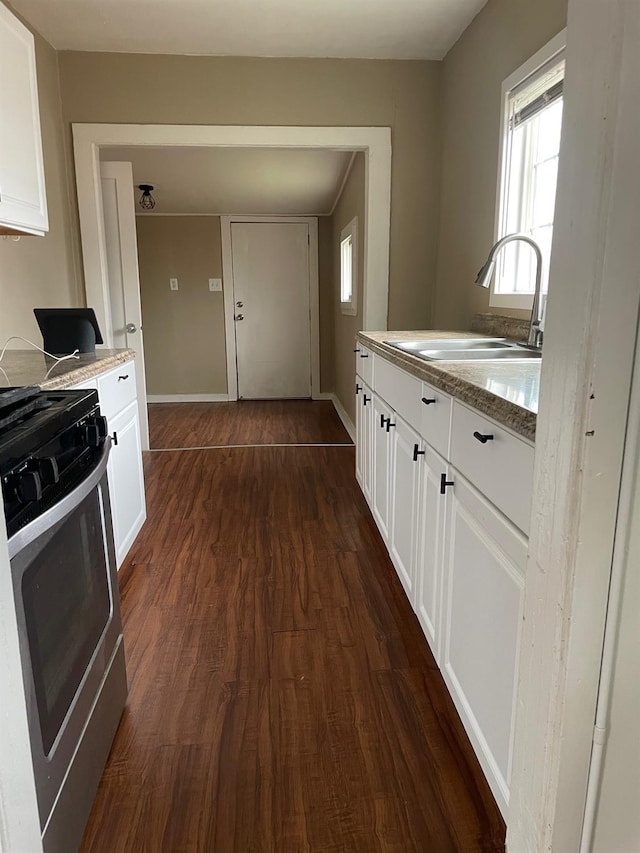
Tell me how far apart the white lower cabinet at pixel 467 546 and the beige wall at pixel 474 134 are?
3.21 feet

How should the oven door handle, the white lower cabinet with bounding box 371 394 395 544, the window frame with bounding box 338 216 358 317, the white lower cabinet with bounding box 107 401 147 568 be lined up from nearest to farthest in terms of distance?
the oven door handle < the white lower cabinet with bounding box 107 401 147 568 < the white lower cabinet with bounding box 371 394 395 544 < the window frame with bounding box 338 216 358 317

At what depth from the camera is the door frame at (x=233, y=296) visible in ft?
19.4

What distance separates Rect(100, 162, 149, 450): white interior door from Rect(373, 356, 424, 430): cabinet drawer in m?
2.11

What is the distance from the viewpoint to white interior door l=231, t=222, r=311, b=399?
5.96 m

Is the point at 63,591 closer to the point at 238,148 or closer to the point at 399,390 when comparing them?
the point at 399,390

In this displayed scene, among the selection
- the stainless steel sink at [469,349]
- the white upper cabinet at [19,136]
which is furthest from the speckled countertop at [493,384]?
the white upper cabinet at [19,136]

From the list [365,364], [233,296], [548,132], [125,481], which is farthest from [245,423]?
[548,132]

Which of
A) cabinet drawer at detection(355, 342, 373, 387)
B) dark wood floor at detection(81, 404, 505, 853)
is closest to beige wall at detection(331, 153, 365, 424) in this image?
cabinet drawer at detection(355, 342, 373, 387)

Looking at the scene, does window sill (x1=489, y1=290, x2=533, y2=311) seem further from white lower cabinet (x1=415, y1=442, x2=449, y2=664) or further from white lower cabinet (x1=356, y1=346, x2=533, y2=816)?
white lower cabinet (x1=415, y1=442, x2=449, y2=664)

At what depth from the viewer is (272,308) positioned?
6094 mm

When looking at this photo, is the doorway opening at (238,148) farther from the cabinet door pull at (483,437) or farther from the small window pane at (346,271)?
the cabinet door pull at (483,437)

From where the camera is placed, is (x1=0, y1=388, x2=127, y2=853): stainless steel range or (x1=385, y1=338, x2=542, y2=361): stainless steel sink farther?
(x1=385, y1=338, x2=542, y2=361): stainless steel sink

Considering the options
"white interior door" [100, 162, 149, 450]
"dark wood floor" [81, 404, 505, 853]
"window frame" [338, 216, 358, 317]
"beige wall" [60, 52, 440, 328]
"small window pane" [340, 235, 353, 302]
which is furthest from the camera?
"small window pane" [340, 235, 353, 302]

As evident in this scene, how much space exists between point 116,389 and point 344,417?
9.79ft
